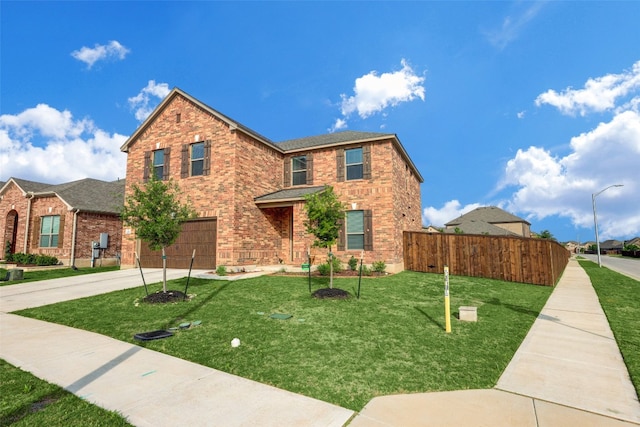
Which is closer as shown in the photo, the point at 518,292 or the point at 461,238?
the point at 518,292

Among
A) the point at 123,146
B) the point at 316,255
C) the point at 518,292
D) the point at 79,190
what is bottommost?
the point at 518,292

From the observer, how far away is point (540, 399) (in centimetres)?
359

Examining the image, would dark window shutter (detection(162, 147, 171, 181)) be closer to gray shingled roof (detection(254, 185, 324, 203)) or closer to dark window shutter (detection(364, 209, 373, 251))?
gray shingled roof (detection(254, 185, 324, 203))

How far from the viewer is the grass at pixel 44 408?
10.1ft

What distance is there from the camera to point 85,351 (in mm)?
5141

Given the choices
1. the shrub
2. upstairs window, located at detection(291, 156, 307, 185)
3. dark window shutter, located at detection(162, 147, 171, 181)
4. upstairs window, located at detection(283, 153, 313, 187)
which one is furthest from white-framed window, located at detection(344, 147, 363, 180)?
dark window shutter, located at detection(162, 147, 171, 181)

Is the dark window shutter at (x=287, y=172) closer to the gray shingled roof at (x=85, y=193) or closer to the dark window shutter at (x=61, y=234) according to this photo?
the gray shingled roof at (x=85, y=193)

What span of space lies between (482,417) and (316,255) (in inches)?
478

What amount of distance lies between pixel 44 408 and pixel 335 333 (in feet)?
13.5

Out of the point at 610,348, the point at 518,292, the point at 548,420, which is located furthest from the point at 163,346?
the point at 518,292

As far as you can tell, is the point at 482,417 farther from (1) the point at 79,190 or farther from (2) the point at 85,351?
(1) the point at 79,190

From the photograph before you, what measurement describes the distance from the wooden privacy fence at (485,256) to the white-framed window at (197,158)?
435 inches

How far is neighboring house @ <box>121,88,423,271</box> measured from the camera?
49.1ft

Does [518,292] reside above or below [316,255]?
below
